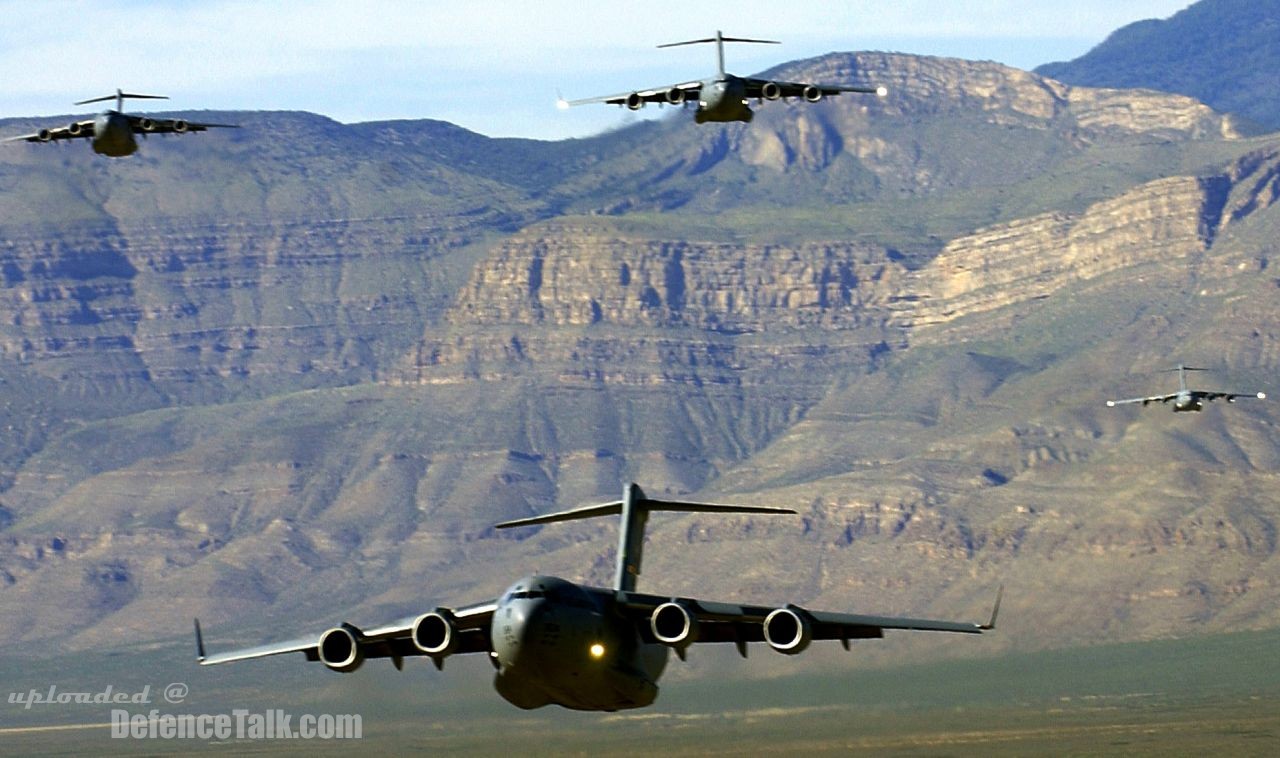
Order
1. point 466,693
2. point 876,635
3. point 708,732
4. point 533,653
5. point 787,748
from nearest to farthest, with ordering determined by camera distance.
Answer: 1. point 533,653
2. point 876,635
3. point 787,748
4. point 708,732
5. point 466,693

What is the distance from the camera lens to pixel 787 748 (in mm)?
162875

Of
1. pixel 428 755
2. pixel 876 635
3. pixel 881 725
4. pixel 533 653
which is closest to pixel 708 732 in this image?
pixel 881 725

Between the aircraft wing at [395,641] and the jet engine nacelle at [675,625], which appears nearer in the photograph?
the jet engine nacelle at [675,625]

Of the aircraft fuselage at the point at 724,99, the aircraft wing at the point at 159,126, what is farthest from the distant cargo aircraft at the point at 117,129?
the aircraft fuselage at the point at 724,99

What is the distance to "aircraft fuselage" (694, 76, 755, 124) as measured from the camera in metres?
91.2

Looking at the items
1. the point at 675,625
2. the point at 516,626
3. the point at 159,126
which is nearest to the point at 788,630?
the point at 675,625

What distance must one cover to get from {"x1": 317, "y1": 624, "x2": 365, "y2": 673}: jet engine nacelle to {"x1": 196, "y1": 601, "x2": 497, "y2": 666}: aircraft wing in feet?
0.59

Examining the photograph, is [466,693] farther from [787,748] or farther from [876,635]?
[876,635]

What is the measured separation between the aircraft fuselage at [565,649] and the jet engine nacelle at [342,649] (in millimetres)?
4392

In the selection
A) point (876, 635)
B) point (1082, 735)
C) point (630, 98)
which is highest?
point (630, 98)

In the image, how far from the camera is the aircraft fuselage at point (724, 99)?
91.2m

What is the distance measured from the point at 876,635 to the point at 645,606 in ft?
33.7

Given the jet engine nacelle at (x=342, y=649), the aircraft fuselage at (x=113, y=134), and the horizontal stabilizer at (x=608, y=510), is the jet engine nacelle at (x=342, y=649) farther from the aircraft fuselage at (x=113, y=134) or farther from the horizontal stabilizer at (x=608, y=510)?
the aircraft fuselage at (x=113, y=134)

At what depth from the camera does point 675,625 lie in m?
81.8
